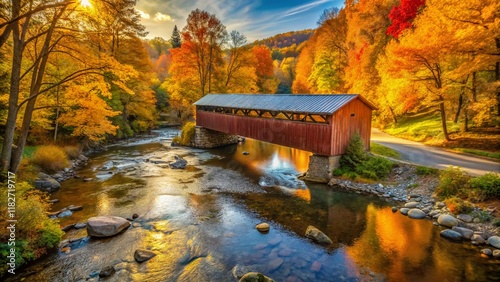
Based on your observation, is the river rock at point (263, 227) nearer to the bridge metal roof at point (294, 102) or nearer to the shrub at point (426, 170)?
the bridge metal roof at point (294, 102)

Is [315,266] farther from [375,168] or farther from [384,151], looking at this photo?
[384,151]

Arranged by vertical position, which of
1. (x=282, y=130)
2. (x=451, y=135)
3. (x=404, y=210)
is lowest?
(x=404, y=210)

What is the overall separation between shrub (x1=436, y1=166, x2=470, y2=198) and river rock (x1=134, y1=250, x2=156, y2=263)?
11.3m

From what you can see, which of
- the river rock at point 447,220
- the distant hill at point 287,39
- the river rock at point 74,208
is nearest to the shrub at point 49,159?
the river rock at point 74,208

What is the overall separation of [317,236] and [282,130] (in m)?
8.27

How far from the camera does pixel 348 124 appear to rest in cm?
1391

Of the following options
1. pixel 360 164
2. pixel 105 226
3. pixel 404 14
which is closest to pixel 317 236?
pixel 360 164

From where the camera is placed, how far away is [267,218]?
9.97 metres

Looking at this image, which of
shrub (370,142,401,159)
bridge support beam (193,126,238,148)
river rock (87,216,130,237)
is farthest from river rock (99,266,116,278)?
bridge support beam (193,126,238,148)

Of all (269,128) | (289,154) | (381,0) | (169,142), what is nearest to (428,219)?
(269,128)

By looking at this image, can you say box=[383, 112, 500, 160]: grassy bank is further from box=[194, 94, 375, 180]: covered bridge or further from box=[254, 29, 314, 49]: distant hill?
box=[254, 29, 314, 49]: distant hill

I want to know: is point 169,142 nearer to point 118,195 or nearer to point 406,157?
point 118,195

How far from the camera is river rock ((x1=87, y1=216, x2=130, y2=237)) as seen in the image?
829 centimetres

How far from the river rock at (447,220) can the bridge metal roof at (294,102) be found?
20.1ft
